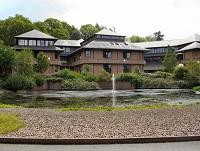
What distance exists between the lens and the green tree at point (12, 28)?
82000 mm

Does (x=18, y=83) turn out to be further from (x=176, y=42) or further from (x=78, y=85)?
(x=176, y=42)

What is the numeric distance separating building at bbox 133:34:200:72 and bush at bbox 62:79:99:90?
2917 cm

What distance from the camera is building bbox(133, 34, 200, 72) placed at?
76.8 metres

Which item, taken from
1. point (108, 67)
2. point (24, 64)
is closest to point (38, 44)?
point (108, 67)

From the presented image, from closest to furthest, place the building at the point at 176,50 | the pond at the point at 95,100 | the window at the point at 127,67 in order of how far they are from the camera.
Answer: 1. the pond at the point at 95,100
2. the window at the point at 127,67
3. the building at the point at 176,50

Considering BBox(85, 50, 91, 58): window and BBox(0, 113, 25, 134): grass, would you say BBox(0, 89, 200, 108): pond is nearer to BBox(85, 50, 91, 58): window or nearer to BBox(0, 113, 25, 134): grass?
BBox(0, 113, 25, 134): grass

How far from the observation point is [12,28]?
8212cm

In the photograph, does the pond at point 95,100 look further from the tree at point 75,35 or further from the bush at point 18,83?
the tree at point 75,35

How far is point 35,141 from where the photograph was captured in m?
10.2

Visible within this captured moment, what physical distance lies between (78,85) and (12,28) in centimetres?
3428

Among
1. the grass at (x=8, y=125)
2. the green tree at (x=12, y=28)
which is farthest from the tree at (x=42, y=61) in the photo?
the grass at (x=8, y=125)

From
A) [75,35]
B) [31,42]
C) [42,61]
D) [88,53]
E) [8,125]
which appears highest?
[75,35]

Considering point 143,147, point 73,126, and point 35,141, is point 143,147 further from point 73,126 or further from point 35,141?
point 73,126

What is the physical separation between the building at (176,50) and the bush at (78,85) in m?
29.2
